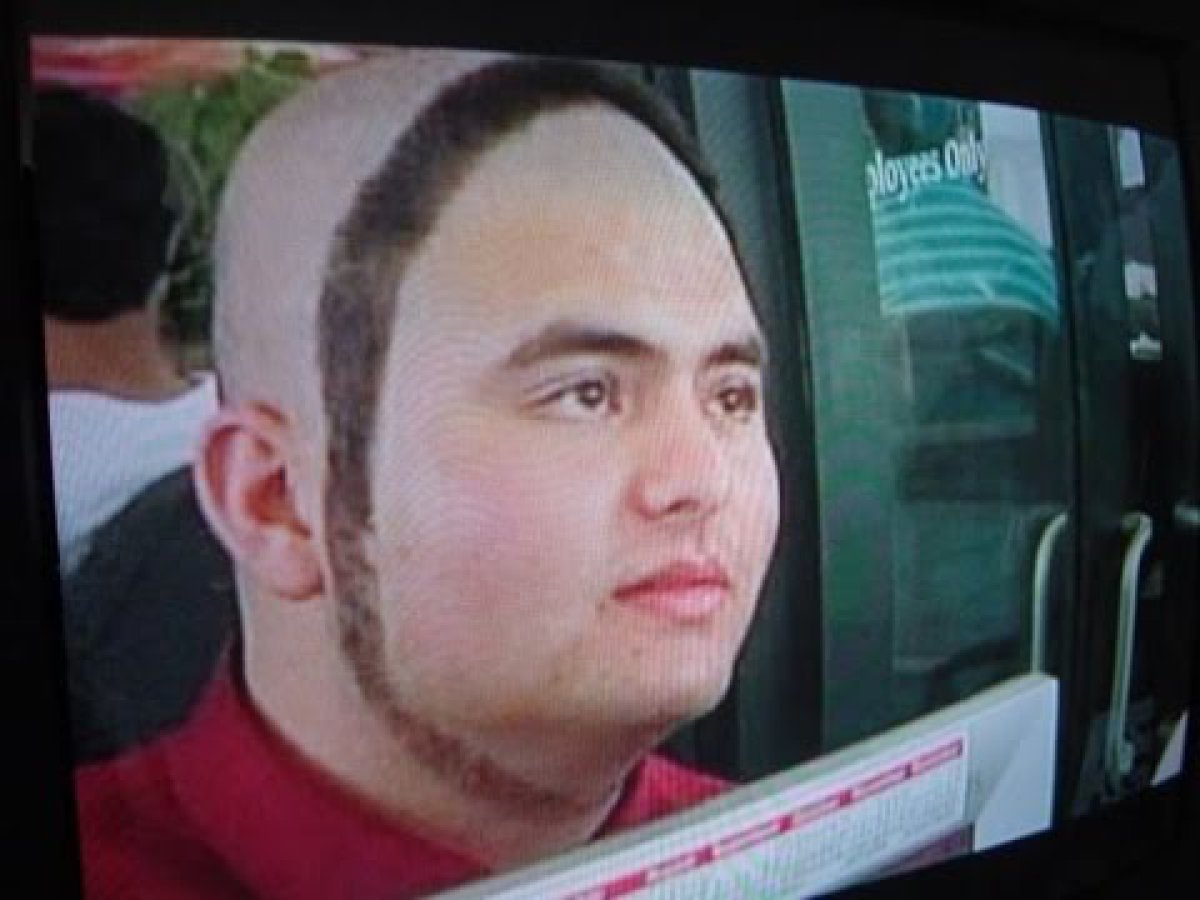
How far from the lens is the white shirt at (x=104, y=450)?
2.92 ft

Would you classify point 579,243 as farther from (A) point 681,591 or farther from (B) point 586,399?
(A) point 681,591

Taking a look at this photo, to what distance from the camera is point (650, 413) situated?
3.50ft

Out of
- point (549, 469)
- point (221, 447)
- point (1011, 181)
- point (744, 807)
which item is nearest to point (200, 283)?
point (221, 447)

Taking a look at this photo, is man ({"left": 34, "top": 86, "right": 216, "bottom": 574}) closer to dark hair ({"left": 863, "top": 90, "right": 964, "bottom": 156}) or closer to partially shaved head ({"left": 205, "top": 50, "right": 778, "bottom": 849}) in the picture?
partially shaved head ({"left": 205, "top": 50, "right": 778, "bottom": 849})

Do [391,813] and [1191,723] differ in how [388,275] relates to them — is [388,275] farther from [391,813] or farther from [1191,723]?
[1191,723]

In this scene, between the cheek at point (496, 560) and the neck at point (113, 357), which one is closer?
the neck at point (113, 357)

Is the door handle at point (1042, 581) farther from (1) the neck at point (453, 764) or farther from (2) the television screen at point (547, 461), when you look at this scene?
(1) the neck at point (453, 764)

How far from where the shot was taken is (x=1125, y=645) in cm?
149

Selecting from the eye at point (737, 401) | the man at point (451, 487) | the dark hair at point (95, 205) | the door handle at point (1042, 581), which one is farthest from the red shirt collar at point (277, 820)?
the door handle at point (1042, 581)

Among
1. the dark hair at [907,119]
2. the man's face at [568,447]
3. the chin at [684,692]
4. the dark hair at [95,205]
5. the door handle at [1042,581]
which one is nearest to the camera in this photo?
the dark hair at [95,205]

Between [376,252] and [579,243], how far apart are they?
140mm

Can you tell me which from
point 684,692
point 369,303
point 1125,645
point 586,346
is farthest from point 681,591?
point 1125,645

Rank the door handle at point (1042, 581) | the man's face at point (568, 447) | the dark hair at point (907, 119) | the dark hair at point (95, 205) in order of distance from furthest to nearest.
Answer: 1. the door handle at point (1042, 581)
2. the dark hair at point (907, 119)
3. the man's face at point (568, 447)
4. the dark hair at point (95, 205)

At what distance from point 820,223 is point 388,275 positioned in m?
0.34
